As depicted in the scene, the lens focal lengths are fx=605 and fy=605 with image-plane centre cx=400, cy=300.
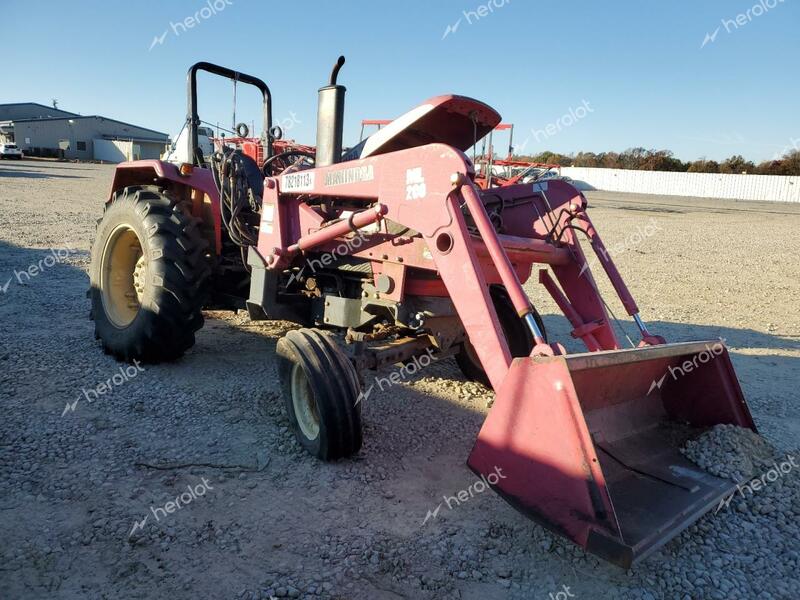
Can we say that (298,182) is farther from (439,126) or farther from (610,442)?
(610,442)

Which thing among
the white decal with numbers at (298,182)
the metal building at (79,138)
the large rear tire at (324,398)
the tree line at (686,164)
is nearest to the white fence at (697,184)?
the tree line at (686,164)

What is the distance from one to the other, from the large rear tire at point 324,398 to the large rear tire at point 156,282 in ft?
4.21

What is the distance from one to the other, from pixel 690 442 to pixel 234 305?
133 inches

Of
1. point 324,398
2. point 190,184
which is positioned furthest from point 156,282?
point 324,398

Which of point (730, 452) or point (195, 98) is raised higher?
A: point (195, 98)

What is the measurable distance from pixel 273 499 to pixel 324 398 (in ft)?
1.79

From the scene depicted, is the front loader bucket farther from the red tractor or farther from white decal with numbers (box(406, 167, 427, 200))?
white decal with numbers (box(406, 167, 427, 200))

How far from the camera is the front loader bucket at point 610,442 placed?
2.29m

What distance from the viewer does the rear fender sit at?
470 cm

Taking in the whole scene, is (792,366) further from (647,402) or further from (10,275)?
(10,275)

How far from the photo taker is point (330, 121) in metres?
4.09

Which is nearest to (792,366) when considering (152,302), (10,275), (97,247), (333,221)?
(333,221)

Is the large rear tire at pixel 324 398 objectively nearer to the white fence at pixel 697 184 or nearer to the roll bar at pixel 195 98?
the roll bar at pixel 195 98

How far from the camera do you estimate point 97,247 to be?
16.8ft
